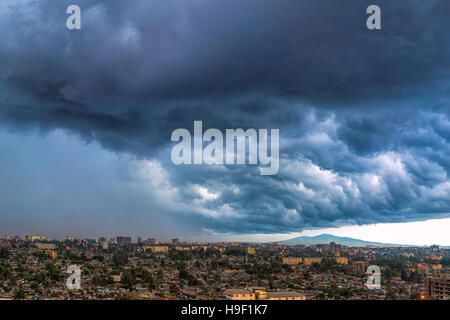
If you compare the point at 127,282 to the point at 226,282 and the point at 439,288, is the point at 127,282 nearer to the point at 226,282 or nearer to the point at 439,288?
the point at 226,282

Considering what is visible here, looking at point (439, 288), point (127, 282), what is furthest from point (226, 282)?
point (439, 288)

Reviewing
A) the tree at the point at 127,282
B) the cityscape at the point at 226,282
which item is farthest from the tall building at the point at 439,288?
the tree at the point at 127,282

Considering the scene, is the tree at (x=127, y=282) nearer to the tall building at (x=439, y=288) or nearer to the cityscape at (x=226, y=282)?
the cityscape at (x=226, y=282)

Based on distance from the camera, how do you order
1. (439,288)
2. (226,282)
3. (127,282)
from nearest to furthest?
(439,288) < (127,282) < (226,282)

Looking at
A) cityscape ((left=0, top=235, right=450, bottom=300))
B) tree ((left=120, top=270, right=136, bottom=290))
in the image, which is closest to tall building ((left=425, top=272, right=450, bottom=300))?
cityscape ((left=0, top=235, right=450, bottom=300))

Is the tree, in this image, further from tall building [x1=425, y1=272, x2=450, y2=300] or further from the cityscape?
tall building [x1=425, y1=272, x2=450, y2=300]

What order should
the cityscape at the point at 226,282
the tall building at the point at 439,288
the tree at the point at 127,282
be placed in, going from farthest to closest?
the tree at the point at 127,282, the cityscape at the point at 226,282, the tall building at the point at 439,288
